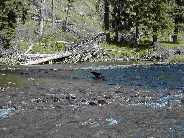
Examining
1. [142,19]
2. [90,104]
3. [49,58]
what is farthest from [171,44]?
[90,104]

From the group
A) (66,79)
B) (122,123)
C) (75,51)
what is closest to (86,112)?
(122,123)

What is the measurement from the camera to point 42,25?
252 feet

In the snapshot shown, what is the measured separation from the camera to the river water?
2230 cm

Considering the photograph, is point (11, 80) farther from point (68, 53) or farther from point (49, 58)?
point (68, 53)

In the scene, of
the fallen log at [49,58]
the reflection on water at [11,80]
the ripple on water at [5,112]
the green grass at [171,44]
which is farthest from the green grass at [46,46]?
the ripple on water at [5,112]

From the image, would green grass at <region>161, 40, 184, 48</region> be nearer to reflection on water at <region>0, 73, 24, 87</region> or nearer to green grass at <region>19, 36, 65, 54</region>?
green grass at <region>19, 36, 65, 54</region>

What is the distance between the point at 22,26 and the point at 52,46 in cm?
957

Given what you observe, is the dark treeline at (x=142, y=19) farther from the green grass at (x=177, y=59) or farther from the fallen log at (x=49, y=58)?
the fallen log at (x=49, y=58)

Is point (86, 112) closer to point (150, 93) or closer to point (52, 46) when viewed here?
point (150, 93)

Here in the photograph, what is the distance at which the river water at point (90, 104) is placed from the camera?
22.3 m

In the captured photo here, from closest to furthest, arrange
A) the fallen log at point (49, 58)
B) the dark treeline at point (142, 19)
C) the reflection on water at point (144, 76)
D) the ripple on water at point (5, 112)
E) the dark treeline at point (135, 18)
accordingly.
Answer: the ripple on water at point (5, 112) → the reflection on water at point (144, 76) → the fallen log at point (49, 58) → the dark treeline at point (135, 18) → the dark treeline at point (142, 19)

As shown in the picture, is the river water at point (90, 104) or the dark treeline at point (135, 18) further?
the dark treeline at point (135, 18)

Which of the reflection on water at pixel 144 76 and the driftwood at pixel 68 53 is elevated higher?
the driftwood at pixel 68 53

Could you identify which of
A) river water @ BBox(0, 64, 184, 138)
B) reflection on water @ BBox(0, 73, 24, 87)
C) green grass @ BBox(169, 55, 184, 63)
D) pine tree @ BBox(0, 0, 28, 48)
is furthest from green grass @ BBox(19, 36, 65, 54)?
reflection on water @ BBox(0, 73, 24, 87)
